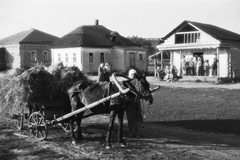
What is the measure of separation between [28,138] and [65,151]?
1.82 m

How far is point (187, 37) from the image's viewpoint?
26672 mm

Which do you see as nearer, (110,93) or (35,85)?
(110,93)

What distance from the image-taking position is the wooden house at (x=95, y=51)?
35.8 metres

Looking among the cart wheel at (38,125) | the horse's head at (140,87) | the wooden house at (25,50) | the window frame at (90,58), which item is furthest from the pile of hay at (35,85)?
the wooden house at (25,50)

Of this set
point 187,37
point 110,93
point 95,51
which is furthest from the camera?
point 95,51

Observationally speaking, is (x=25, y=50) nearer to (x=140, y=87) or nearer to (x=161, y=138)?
(x=161, y=138)

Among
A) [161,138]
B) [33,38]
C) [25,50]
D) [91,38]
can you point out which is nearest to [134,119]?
[161,138]

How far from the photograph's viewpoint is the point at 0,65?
46.7 metres

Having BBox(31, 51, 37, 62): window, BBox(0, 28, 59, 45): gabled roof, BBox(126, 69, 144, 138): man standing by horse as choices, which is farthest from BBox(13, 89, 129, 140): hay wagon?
BBox(31, 51, 37, 62): window

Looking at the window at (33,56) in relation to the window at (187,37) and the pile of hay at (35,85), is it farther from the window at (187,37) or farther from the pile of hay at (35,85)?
the pile of hay at (35,85)

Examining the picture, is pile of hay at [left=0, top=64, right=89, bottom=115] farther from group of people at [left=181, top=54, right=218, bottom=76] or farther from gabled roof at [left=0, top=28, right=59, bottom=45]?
gabled roof at [left=0, top=28, right=59, bottom=45]

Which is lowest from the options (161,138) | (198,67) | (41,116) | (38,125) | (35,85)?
(161,138)

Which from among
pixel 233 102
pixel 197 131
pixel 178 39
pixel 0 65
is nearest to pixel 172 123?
pixel 197 131

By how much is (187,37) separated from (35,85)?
2067 centimetres
